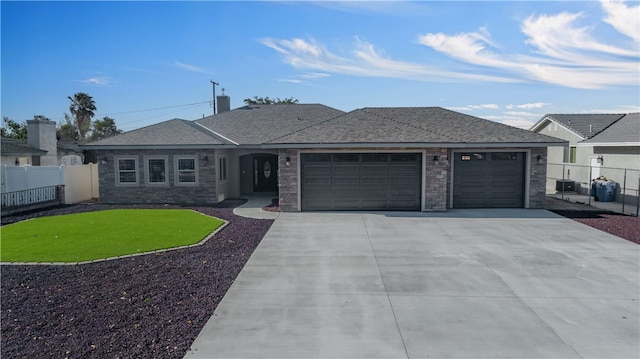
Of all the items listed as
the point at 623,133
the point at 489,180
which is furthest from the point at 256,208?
the point at 623,133

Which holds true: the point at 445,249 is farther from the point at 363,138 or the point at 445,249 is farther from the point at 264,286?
the point at 363,138

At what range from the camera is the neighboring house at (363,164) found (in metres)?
14.8

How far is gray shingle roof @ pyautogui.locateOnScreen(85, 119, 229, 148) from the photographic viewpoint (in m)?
16.9

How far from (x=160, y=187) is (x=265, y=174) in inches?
201

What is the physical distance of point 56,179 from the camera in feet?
56.1

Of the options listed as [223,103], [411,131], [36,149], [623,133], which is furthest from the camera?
[223,103]

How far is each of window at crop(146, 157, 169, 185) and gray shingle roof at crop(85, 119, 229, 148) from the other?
0.78 m

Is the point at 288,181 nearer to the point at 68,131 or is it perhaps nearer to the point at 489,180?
the point at 489,180

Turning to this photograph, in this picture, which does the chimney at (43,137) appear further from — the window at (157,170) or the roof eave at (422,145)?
the roof eave at (422,145)

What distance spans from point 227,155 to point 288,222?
736cm

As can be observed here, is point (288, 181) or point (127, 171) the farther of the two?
point (127, 171)

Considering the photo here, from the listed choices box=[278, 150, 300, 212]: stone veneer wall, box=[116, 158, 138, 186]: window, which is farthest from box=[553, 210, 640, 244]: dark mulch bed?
box=[116, 158, 138, 186]: window

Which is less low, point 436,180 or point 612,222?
point 436,180

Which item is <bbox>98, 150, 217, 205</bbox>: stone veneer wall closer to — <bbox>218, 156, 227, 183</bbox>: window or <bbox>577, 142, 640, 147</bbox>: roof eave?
<bbox>218, 156, 227, 183</bbox>: window
